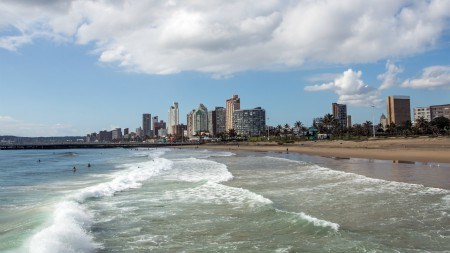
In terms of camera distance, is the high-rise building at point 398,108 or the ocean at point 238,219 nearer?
the ocean at point 238,219

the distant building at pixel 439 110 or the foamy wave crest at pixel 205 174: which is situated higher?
the distant building at pixel 439 110

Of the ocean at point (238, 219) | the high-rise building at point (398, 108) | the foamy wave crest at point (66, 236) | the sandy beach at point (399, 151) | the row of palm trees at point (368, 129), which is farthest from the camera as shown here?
the high-rise building at point (398, 108)

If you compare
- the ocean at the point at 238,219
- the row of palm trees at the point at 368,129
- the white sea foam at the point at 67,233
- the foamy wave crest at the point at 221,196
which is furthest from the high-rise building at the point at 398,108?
the white sea foam at the point at 67,233

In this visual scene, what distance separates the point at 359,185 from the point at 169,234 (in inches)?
468

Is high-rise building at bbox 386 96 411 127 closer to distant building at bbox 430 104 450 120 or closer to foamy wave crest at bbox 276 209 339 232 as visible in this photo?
distant building at bbox 430 104 450 120

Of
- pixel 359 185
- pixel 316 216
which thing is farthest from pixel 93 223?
pixel 359 185

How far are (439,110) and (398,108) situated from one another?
83.6 feet

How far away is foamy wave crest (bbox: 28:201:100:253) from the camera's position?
9031mm

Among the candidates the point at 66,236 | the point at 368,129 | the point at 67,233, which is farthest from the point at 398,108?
the point at 66,236

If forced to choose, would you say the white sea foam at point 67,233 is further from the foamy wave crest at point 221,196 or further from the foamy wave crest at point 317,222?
the foamy wave crest at point 317,222

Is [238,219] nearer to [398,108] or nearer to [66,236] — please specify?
[66,236]

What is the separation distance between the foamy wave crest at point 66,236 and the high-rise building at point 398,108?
185 metres

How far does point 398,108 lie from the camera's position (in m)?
180

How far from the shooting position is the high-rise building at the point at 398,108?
178625mm
